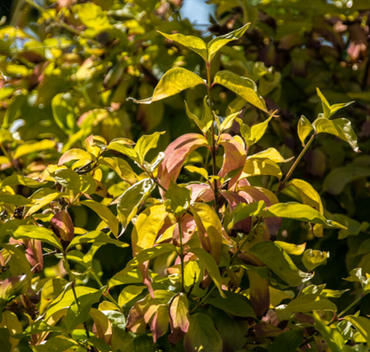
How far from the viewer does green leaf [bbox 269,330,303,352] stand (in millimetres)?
791

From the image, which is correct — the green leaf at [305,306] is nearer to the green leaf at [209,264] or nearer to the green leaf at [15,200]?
the green leaf at [209,264]

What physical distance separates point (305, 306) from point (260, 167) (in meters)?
0.26

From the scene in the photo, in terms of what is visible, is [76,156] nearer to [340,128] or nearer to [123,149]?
[123,149]

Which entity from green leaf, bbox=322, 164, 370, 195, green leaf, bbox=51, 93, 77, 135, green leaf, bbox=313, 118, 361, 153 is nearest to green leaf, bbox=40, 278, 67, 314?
green leaf, bbox=313, 118, 361, 153

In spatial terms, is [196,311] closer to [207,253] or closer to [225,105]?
[207,253]

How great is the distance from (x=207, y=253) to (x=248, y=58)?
1035 mm

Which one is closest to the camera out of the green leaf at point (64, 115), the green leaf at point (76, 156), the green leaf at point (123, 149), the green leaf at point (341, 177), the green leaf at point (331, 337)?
the green leaf at point (331, 337)

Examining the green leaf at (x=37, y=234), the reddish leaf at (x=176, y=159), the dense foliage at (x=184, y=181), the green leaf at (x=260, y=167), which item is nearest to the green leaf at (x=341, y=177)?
the dense foliage at (x=184, y=181)

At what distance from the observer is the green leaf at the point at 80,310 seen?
809 mm

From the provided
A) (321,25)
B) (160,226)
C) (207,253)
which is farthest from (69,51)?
(207,253)

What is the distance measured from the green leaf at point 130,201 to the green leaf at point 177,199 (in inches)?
2.5

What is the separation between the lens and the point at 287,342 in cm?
79

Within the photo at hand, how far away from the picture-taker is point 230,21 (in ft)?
5.15

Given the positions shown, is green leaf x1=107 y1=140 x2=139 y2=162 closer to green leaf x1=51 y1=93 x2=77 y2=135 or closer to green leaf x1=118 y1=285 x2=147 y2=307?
green leaf x1=118 y1=285 x2=147 y2=307
